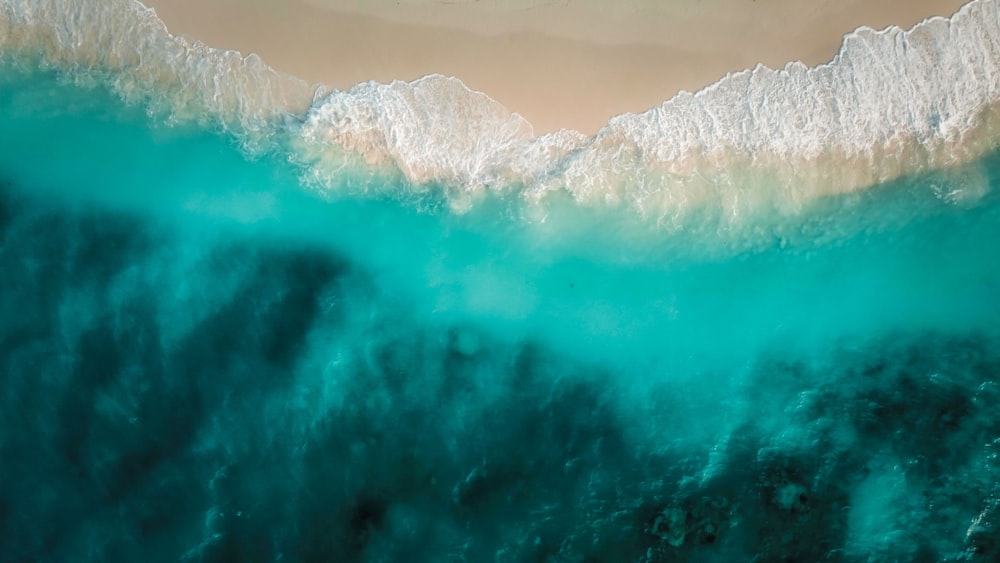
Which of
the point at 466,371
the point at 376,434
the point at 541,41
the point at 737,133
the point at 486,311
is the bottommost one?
the point at 376,434

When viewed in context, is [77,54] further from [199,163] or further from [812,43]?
[812,43]

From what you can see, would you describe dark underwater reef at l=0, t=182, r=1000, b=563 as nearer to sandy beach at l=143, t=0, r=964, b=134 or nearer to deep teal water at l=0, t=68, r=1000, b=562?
deep teal water at l=0, t=68, r=1000, b=562

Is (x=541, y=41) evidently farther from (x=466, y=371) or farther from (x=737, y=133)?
(x=466, y=371)

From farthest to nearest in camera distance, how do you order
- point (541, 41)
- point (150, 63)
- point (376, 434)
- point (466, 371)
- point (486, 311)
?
1. point (150, 63)
2. point (541, 41)
3. point (486, 311)
4. point (466, 371)
5. point (376, 434)

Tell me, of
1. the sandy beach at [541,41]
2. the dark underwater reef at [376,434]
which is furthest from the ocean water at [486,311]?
the sandy beach at [541,41]

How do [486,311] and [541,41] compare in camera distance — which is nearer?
[486,311]

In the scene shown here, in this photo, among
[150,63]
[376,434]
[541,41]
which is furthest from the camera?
[150,63]

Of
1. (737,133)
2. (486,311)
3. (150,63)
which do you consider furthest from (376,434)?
(737,133)

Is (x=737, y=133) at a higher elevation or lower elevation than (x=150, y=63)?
lower
